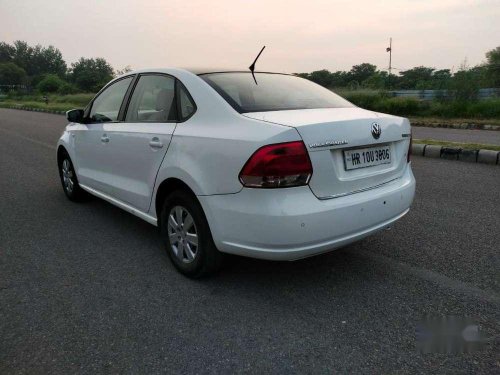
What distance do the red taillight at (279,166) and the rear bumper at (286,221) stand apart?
53 millimetres

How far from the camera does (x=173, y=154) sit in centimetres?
311

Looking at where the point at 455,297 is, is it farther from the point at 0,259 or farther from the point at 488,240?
the point at 0,259

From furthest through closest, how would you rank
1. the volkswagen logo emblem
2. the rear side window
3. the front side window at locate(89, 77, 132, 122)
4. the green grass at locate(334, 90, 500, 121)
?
the green grass at locate(334, 90, 500, 121), the front side window at locate(89, 77, 132, 122), the rear side window, the volkswagen logo emblem

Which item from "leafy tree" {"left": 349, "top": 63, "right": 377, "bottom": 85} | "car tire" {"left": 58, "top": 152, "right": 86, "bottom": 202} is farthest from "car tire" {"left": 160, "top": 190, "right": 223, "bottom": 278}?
"leafy tree" {"left": 349, "top": 63, "right": 377, "bottom": 85}

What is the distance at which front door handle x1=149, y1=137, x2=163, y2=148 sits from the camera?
326cm

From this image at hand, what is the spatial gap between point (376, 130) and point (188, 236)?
1.51 m

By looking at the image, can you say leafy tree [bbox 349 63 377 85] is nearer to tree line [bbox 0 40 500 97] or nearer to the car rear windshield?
tree line [bbox 0 40 500 97]

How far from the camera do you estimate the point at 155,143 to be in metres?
3.30

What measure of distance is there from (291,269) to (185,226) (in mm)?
880

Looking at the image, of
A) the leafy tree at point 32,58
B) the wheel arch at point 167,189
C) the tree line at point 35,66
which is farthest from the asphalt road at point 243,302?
the leafy tree at point 32,58

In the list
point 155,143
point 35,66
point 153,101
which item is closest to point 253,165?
point 155,143

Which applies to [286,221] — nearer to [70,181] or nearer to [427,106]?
[70,181]

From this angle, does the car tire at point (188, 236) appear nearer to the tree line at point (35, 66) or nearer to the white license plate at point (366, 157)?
the white license plate at point (366, 157)

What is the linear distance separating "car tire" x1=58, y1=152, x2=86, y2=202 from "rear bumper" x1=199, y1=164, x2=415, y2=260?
2.98 meters
